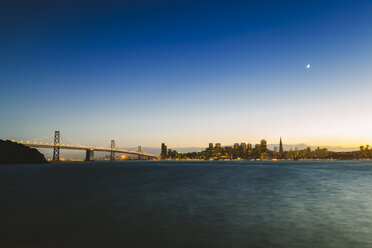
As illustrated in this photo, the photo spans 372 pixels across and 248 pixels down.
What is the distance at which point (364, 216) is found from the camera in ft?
53.4

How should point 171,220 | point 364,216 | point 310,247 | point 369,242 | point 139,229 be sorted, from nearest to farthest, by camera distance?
point 310,247, point 369,242, point 139,229, point 171,220, point 364,216

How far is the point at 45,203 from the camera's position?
62.8 feet

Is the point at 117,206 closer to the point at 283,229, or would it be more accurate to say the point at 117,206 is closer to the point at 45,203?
the point at 45,203

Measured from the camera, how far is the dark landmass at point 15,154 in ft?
331

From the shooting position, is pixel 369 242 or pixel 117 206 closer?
pixel 369 242

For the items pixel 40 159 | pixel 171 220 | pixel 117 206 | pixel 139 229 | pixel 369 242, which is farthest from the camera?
pixel 40 159

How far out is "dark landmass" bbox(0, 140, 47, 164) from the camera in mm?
101000

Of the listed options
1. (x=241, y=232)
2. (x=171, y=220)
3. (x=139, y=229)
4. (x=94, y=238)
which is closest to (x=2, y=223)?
(x=94, y=238)

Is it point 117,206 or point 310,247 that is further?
point 117,206

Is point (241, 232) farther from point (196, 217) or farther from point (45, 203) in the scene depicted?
point (45, 203)

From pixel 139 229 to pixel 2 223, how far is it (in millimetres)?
6736

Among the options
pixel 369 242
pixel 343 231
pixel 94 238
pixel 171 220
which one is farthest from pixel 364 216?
pixel 94 238

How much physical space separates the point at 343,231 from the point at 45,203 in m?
19.4

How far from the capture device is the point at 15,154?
10450 cm
